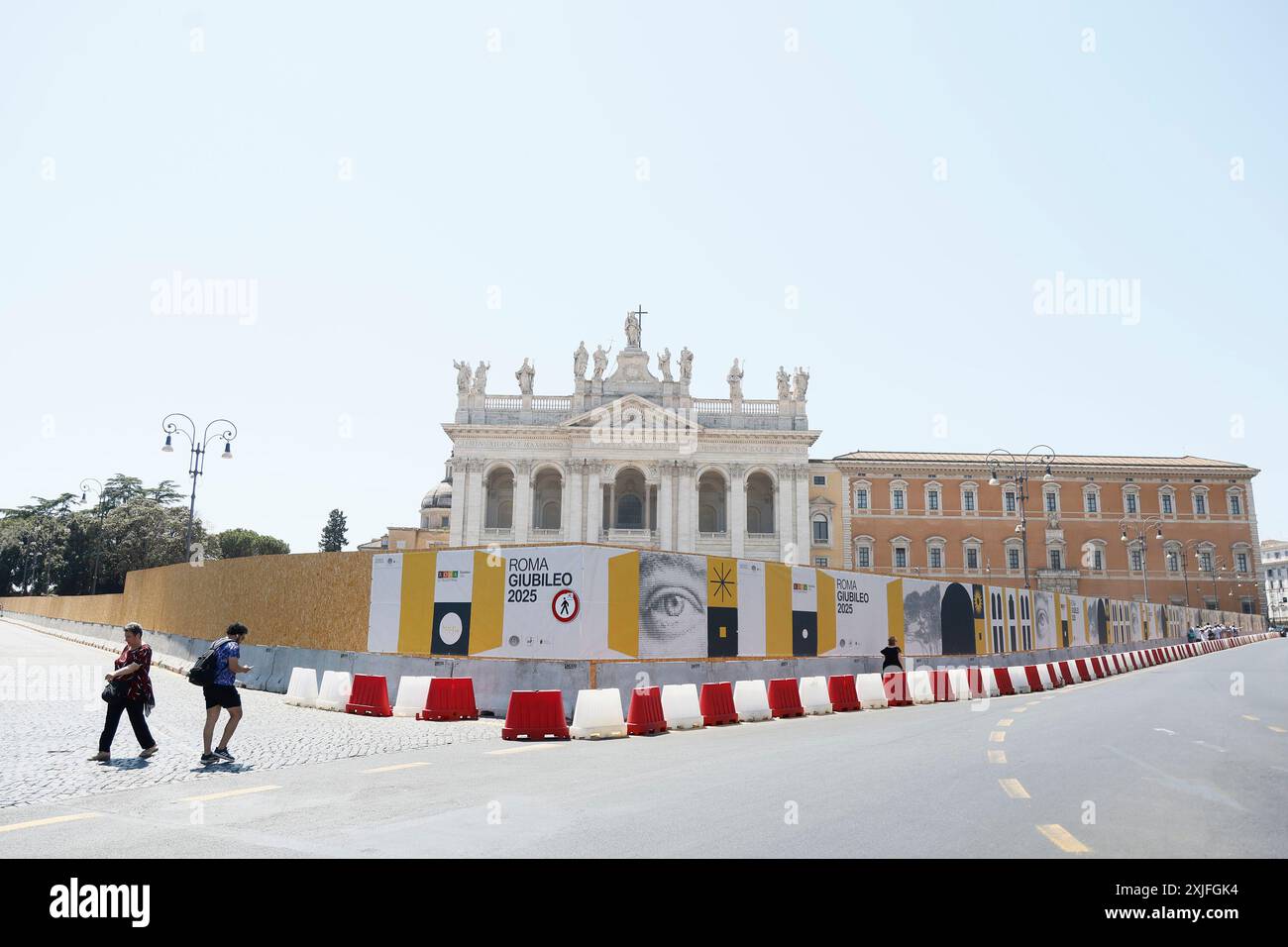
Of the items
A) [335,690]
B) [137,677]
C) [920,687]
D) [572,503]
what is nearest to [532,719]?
[137,677]

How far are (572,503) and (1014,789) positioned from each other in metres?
52.4

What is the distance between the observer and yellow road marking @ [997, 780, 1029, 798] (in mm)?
7406

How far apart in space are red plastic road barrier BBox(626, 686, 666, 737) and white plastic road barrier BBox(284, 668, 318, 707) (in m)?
6.48

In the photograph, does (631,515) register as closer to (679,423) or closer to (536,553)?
(679,423)

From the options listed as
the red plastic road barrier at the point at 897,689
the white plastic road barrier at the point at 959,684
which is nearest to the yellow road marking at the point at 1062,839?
the red plastic road barrier at the point at 897,689

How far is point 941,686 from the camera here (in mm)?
18297

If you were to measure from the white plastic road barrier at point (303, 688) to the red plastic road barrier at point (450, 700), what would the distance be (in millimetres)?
2927

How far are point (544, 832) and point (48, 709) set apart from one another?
1266 cm

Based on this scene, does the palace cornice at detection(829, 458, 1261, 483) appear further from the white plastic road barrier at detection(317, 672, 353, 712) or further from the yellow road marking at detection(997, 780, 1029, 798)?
the yellow road marking at detection(997, 780, 1029, 798)

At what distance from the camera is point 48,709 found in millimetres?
14438

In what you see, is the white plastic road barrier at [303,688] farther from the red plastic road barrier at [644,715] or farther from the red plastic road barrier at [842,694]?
the red plastic road barrier at [842,694]

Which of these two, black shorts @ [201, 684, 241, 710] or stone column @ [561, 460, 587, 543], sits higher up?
stone column @ [561, 460, 587, 543]

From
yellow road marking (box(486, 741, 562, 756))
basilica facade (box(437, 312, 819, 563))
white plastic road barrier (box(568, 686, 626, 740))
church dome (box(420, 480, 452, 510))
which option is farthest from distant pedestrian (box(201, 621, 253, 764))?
church dome (box(420, 480, 452, 510))
